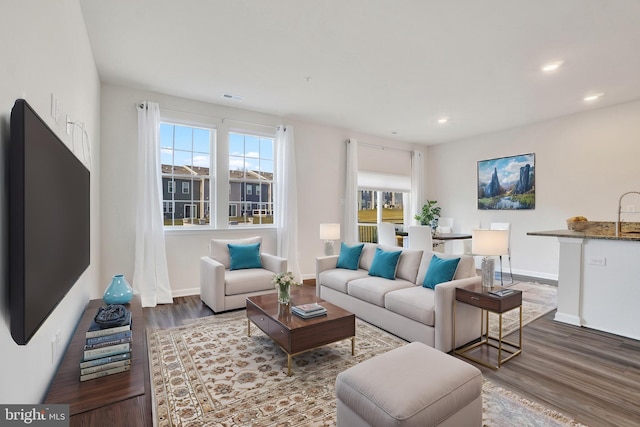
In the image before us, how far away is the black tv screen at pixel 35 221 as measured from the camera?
3.18 ft

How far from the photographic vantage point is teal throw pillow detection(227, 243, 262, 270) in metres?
4.25

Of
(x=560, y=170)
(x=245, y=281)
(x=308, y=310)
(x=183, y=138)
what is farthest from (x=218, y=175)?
(x=560, y=170)

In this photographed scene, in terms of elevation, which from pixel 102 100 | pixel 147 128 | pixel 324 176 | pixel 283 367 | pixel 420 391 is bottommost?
pixel 283 367

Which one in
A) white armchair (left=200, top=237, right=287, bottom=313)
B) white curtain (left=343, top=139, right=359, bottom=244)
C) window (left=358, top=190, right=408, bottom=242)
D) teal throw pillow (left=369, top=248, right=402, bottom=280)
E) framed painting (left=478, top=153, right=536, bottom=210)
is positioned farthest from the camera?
window (left=358, top=190, right=408, bottom=242)

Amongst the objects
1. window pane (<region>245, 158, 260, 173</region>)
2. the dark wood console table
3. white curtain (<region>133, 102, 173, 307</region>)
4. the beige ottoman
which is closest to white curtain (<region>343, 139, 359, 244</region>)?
window pane (<region>245, 158, 260, 173</region>)

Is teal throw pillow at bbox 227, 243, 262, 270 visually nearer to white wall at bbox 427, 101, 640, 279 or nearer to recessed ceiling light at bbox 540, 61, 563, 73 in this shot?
recessed ceiling light at bbox 540, 61, 563, 73

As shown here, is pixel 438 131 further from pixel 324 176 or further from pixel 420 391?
pixel 420 391

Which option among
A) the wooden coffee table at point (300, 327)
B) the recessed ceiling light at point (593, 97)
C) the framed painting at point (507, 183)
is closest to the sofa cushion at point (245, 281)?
the wooden coffee table at point (300, 327)

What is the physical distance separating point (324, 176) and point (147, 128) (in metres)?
3.11

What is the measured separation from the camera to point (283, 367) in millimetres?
2555

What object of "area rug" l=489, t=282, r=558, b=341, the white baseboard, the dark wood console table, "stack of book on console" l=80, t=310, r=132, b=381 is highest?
"stack of book on console" l=80, t=310, r=132, b=381

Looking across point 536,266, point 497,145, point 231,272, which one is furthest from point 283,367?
point 497,145

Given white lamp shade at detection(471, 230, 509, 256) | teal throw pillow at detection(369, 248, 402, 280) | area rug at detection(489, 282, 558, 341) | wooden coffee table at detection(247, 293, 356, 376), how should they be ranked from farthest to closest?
1. teal throw pillow at detection(369, 248, 402, 280)
2. area rug at detection(489, 282, 558, 341)
3. white lamp shade at detection(471, 230, 509, 256)
4. wooden coffee table at detection(247, 293, 356, 376)

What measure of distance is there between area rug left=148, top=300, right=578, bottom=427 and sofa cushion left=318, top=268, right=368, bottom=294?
631 millimetres
